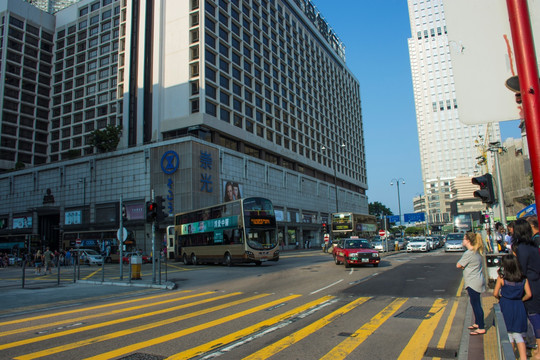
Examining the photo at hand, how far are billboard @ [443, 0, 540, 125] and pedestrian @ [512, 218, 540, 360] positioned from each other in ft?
10.4

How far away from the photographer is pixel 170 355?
5.39 meters

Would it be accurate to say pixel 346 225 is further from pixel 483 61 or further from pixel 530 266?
pixel 483 61

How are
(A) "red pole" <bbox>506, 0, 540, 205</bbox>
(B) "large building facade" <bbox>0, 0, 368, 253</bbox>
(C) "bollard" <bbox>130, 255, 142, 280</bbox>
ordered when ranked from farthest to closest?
(B) "large building facade" <bbox>0, 0, 368, 253</bbox> < (C) "bollard" <bbox>130, 255, 142, 280</bbox> < (A) "red pole" <bbox>506, 0, 540, 205</bbox>

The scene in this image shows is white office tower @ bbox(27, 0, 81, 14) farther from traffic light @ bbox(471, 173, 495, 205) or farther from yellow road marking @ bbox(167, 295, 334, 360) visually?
traffic light @ bbox(471, 173, 495, 205)

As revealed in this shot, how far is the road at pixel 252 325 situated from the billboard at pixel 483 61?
13.6ft

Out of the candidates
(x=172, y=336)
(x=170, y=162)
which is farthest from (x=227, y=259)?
(x=170, y=162)

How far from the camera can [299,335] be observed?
253 inches

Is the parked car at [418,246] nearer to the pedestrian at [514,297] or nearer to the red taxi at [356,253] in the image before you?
the red taxi at [356,253]

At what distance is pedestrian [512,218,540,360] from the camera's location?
14.7 feet

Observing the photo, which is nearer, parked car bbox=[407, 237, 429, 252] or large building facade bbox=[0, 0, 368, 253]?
parked car bbox=[407, 237, 429, 252]

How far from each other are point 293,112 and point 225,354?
69.6 metres

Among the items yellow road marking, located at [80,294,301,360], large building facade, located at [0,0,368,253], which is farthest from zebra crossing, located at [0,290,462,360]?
large building facade, located at [0,0,368,253]

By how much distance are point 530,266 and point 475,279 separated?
1752 mm

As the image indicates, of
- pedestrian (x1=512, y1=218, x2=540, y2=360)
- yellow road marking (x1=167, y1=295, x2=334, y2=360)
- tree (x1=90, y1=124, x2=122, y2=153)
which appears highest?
tree (x1=90, y1=124, x2=122, y2=153)
